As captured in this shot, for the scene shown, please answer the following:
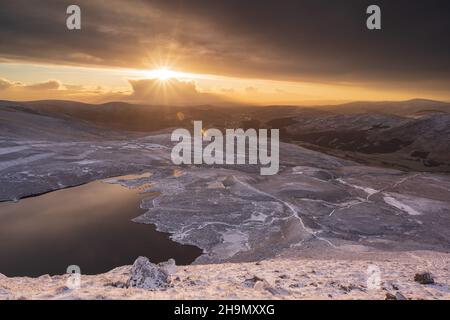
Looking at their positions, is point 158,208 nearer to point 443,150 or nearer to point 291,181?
point 291,181

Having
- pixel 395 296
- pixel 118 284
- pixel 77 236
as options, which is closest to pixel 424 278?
pixel 395 296

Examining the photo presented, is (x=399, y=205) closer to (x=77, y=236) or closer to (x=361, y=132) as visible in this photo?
(x=77, y=236)

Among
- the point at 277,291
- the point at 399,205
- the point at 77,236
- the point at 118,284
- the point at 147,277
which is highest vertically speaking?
the point at 277,291

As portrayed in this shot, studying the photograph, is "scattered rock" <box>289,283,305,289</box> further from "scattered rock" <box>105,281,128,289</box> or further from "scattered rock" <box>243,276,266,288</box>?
"scattered rock" <box>105,281,128,289</box>

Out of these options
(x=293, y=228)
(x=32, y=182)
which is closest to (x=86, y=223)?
(x=32, y=182)

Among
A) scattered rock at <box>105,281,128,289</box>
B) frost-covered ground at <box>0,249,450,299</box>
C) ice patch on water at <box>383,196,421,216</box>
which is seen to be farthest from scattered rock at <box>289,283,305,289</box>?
ice patch on water at <box>383,196,421,216</box>

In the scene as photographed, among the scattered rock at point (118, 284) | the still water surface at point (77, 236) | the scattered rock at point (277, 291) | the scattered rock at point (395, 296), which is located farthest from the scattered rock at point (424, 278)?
the still water surface at point (77, 236)
